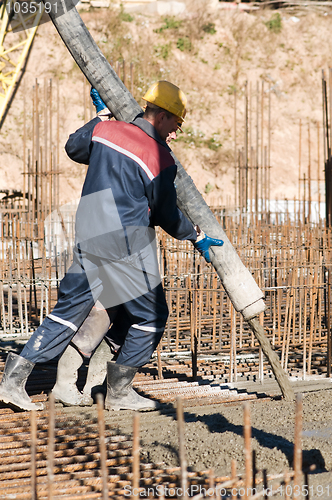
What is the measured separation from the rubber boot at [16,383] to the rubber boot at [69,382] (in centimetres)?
16

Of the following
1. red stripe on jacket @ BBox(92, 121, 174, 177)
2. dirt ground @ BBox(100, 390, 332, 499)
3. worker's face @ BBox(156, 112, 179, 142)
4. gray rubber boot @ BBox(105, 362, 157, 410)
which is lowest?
dirt ground @ BBox(100, 390, 332, 499)

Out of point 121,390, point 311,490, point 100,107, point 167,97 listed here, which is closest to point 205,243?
point 167,97

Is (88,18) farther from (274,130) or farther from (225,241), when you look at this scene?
(225,241)

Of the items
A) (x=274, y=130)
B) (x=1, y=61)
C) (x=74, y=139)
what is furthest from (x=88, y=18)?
(x=74, y=139)

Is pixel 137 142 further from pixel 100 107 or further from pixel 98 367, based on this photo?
pixel 98 367

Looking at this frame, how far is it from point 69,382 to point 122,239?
2.71 ft

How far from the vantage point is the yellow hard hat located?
2.70m

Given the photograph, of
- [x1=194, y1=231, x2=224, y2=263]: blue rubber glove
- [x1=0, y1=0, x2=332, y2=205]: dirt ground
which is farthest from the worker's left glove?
[x1=0, y1=0, x2=332, y2=205]: dirt ground

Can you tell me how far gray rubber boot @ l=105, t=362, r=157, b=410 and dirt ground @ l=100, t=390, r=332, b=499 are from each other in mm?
66

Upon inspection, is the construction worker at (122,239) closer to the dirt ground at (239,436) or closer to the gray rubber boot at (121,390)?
the gray rubber boot at (121,390)

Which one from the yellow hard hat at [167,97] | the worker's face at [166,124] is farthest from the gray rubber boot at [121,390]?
the yellow hard hat at [167,97]

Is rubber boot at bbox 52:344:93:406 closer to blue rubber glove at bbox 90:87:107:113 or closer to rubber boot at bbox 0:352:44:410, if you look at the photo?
rubber boot at bbox 0:352:44:410

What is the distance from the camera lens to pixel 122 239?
268 cm

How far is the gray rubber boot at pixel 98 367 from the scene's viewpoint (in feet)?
9.86
